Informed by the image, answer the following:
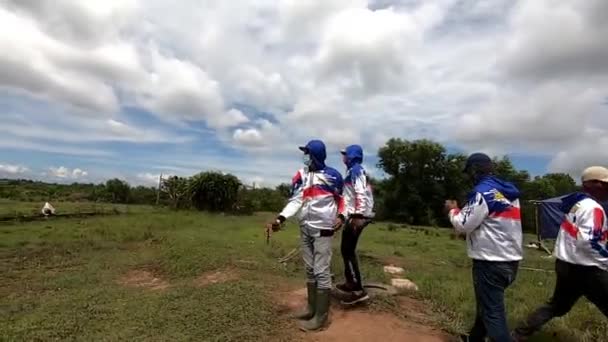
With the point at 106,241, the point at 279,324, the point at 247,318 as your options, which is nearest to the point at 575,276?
the point at 279,324

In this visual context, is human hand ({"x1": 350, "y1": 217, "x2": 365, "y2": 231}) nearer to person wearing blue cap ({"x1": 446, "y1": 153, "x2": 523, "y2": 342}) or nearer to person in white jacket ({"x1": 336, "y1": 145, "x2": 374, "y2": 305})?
person in white jacket ({"x1": 336, "y1": 145, "x2": 374, "y2": 305})

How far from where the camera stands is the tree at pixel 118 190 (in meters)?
29.1

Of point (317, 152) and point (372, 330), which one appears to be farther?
point (317, 152)

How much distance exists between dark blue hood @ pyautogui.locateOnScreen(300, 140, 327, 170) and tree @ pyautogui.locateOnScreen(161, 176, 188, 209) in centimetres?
1945

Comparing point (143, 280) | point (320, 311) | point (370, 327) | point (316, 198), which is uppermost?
point (316, 198)

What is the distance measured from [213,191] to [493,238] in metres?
20.4

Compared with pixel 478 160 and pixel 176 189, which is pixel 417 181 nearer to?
pixel 176 189

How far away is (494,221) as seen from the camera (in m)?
3.64

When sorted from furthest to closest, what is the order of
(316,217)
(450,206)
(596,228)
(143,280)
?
(143,280), (316,217), (450,206), (596,228)

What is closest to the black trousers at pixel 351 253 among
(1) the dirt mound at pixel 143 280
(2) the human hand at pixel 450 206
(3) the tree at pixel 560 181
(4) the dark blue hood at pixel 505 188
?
(2) the human hand at pixel 450 206

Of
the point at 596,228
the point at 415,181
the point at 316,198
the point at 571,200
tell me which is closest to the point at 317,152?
the point at 316,198

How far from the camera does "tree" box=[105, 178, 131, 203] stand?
2906 centimetres

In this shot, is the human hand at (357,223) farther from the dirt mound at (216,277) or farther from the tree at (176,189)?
the tree at (176,189)

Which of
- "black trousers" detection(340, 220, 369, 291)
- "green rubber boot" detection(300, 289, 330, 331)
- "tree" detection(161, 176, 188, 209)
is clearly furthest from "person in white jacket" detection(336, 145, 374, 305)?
"tree" detection(161, 176, 188, 209)
